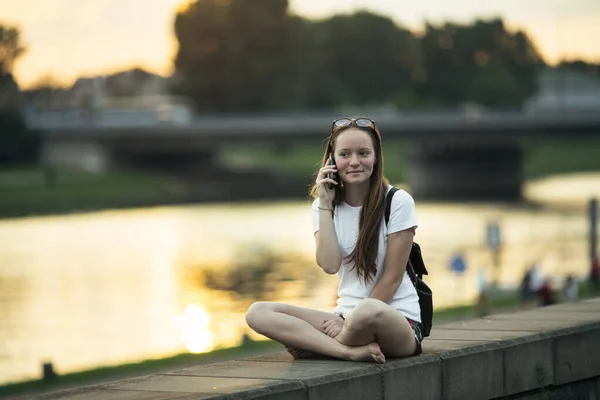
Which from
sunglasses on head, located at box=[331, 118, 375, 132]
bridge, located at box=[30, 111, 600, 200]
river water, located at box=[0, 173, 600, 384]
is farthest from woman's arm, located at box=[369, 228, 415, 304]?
bridge, located at box=[30, 111, 600, 200]

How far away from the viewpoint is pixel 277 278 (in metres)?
38.6

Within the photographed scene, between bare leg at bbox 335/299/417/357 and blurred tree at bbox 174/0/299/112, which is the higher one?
blurred tree at bbox 174/0/299/112

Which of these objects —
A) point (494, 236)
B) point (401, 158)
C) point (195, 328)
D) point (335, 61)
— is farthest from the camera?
point (335, 61)

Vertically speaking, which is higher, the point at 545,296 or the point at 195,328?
the point at 545,296

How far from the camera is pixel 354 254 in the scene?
6949 millimetres

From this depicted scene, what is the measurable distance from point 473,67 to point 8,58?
1814 inches

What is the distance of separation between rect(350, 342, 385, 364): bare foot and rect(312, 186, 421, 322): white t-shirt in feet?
1.14

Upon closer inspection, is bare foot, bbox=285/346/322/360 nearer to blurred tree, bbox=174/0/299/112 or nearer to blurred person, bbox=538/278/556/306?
blurred person, bbox=538/278/556/306

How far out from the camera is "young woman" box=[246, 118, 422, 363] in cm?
684

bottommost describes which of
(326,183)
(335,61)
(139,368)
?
(139,368)

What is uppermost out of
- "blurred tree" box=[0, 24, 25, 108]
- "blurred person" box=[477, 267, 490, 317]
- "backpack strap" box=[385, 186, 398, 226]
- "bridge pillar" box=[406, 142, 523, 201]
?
"blurred tree" box=[0, 24, 25, 108]

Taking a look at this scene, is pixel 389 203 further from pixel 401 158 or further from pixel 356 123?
pixel 401 158

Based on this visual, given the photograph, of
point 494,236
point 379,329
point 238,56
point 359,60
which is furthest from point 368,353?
point 359,60

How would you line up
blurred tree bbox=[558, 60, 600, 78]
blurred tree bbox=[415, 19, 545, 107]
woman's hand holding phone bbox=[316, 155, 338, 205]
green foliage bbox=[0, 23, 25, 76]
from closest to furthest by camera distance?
woman's hand holding phone bbox=[316, 155, 338, 205] → green foliage bbox=[0, 23, 25, 76] → blurred tree bbox=[415, 19, 545, 107] → blurred tree bbox=[558, 60, 600, 78]
